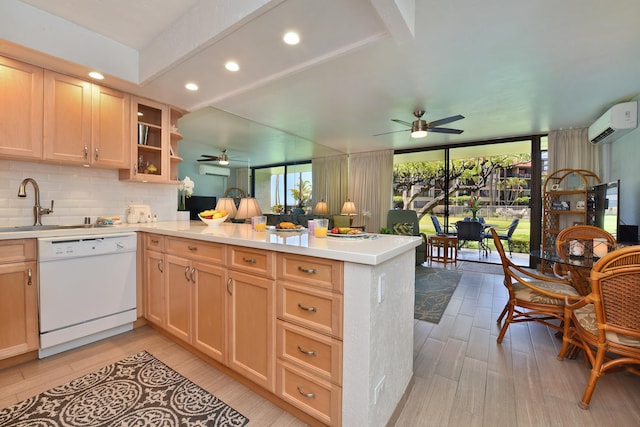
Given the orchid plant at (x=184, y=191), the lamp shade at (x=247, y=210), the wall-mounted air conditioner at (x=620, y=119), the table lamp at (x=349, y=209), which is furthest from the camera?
the table lamp at (x=349, y=209)

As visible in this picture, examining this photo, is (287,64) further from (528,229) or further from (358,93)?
(528,229)

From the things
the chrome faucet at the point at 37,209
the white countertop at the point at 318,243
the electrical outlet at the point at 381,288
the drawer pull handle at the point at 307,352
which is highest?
the chrome faucet at the point at 37,209

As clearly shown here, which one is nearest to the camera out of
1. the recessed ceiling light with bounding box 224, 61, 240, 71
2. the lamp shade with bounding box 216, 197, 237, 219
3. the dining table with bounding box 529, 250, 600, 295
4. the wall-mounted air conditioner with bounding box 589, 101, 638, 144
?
the dining table with bounding box 529, 250, 600, 295

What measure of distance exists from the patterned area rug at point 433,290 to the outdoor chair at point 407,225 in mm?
317

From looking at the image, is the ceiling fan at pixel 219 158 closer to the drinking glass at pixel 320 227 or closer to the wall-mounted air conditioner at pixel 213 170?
the wall-mounted air conditioner at pixel 213 170

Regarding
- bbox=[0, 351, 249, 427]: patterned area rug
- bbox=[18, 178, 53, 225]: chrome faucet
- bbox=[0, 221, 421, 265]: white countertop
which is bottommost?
bbox=[0, 351, 249, 427]: patterned area rug

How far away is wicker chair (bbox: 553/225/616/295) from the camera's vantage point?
2305 millimetres

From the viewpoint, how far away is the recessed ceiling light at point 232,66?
7.45 feet

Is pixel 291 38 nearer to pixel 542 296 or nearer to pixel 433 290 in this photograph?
pixel 542 296

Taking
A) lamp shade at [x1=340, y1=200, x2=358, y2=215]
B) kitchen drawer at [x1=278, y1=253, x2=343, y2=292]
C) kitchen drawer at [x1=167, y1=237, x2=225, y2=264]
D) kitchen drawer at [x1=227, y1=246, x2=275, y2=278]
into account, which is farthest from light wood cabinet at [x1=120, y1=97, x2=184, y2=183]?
lamp shade at [x1=340, y1=200, x2=358, y2=215]

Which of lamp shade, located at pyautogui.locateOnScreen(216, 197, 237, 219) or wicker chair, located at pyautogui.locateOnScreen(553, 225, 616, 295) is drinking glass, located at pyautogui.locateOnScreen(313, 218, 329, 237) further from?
wicker chair, located at pyautogui.locateOnScreen(553, 225, 616, 295)

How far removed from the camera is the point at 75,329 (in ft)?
7.02

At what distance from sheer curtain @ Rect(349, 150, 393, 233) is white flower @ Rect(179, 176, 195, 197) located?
172 inches

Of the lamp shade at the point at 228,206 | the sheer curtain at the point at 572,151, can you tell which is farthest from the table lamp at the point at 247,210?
the sheer curtain at the point at 572,151
